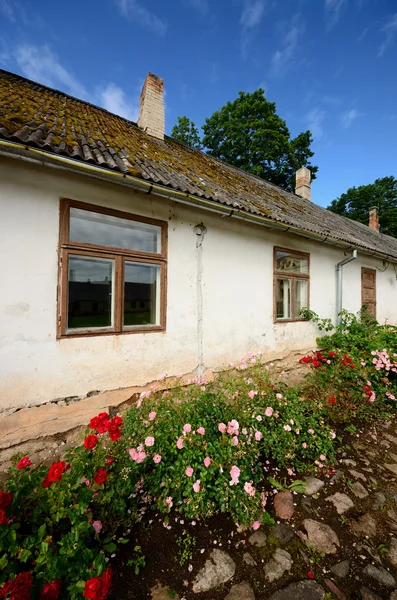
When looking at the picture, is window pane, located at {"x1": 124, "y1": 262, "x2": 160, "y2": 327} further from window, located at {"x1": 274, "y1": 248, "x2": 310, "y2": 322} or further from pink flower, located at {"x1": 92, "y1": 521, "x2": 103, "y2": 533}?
window, located at {"x1": 274, "y1": 248, "x2": 310, "y2": 322}

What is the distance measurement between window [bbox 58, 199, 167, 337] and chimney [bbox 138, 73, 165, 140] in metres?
4.68

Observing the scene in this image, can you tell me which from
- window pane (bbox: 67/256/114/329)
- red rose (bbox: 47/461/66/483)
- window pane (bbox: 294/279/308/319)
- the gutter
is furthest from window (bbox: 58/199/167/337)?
window pane (bbox: 294/279/308/319)

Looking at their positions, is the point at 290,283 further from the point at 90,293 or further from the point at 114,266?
the point at 90,293

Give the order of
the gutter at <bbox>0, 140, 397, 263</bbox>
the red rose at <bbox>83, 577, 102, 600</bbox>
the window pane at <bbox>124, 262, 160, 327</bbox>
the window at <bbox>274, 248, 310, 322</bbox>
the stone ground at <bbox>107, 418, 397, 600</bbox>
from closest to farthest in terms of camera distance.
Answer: the red rose at <bbox>83, 577, 102, 600</bbox>
the stone ground at <bbox>107, 418, 397, 600</bbox>
the gutter at <bbox>0, 140, 397, 263</bbox>
the window pane at <bbox>124, 262, 160, 327</bbox>
the window at <bbox>274, 248, 310, 322</bbox>

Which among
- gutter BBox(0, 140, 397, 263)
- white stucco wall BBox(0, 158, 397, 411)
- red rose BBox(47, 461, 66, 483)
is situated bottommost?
red rose BBox(47, 461, 66, 483)

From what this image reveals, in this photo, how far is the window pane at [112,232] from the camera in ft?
9.69

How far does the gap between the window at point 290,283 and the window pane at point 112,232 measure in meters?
2.61

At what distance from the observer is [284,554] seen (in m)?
1.87

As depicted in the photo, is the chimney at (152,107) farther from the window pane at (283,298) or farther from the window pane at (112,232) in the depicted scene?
the window pane at (283,298)

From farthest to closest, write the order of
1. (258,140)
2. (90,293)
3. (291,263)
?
(258,140), (291,263), (90,293)

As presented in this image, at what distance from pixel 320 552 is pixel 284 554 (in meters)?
0.28

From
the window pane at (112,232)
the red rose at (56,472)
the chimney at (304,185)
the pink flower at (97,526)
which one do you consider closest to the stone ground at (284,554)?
the pink flower at (97,526)

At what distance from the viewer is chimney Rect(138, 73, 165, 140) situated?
246 inches

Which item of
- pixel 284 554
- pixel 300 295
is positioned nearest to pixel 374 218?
pixel 300 295
